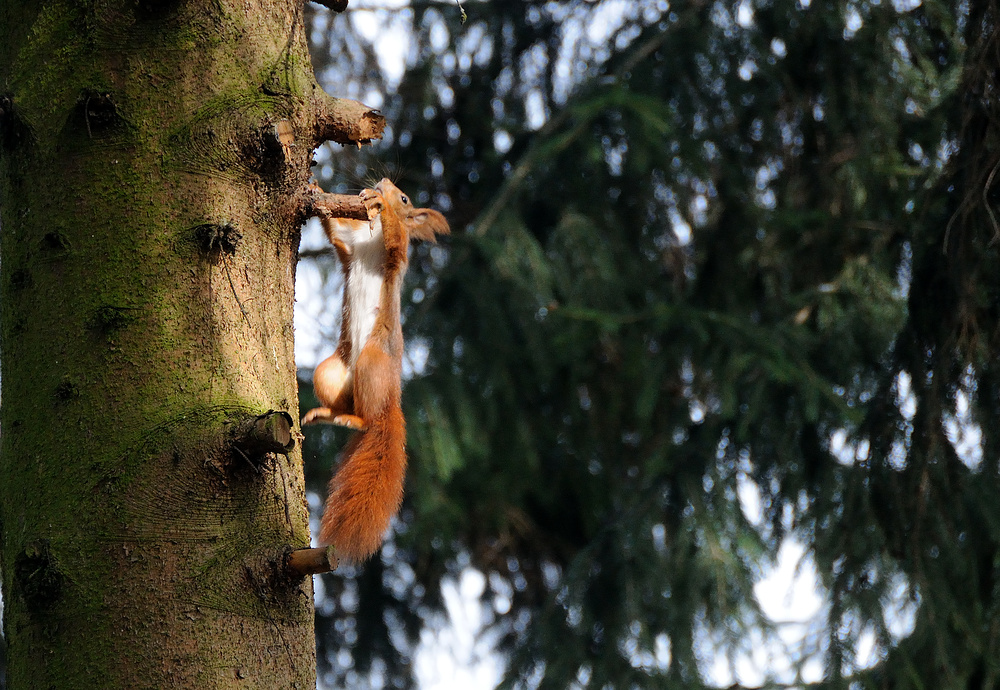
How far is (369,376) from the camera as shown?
2.41 meters

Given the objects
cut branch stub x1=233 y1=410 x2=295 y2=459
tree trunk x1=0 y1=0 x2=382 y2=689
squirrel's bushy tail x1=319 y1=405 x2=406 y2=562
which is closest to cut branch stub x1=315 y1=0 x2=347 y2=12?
tree trunk x1=0 y1=0 x2=382 y2=689

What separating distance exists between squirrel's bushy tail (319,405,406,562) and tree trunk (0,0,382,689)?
475 millimetres

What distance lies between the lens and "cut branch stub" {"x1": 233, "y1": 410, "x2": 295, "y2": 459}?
3.73 feet

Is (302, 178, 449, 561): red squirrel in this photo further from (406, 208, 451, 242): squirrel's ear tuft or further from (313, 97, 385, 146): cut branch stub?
(313, 97, 385, 146): cut branch stub

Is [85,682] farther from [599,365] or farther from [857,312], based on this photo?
[599,365]

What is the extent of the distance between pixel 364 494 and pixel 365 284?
0.91 meters

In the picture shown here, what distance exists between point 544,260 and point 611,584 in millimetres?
1331

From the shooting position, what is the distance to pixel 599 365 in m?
4.91

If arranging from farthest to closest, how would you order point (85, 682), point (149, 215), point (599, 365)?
point (599, 365) < point (149, 215) < point (85, 682)

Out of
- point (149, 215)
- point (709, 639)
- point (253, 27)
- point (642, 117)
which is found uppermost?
point (642, 117)

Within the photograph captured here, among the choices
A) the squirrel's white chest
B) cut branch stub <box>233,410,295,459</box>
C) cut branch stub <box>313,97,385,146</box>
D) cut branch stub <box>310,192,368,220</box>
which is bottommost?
cut branch stub <box>233,410,295,459</box>

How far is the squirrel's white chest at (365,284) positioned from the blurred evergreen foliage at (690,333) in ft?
2.66

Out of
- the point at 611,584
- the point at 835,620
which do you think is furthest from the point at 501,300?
the point at 835,620

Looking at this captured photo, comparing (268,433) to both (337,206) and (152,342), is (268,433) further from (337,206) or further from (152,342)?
(337,206)
